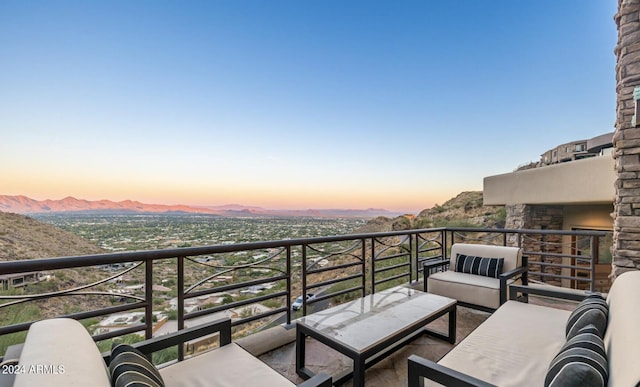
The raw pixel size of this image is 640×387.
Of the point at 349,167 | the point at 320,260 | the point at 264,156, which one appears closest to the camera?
the point at 320,260

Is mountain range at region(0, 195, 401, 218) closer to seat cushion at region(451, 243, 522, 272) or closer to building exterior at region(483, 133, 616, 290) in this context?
building exterior at region(483, 133, 616, 290)

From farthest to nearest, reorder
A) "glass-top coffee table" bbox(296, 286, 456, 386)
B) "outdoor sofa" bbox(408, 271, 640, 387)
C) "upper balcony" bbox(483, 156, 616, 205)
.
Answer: "upper balcony" bbox(483, 156, 616, 205) < "glass-top coffee table" bbox(296, 286, 456, 386) < "outdoor sofa" bbox(408, 271, 640, 387)

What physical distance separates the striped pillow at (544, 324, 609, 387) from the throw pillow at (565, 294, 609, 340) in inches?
8.0

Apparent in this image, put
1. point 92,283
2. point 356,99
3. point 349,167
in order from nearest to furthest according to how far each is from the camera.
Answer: point 92,283, point 356,99, point 349,167

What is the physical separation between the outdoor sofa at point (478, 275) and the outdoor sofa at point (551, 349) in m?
0.70

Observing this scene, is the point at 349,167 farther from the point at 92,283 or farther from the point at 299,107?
the point at 92,283

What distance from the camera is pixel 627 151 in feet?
10.7

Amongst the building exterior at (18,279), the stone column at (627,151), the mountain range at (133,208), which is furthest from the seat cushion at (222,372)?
the mountain range at (133,208)

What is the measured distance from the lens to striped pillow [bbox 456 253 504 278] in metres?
3.40

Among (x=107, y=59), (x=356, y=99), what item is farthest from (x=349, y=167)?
(x=107, y=59)

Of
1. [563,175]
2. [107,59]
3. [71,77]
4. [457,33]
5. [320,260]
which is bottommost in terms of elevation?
[320,260]

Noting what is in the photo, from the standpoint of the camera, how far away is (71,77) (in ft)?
15.5

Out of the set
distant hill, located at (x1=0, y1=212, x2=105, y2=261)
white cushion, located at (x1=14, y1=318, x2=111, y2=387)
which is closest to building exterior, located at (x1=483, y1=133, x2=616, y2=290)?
white cushion, located at (x1=14, y1=318, x2=111, y2=387)

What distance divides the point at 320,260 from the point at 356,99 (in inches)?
234
